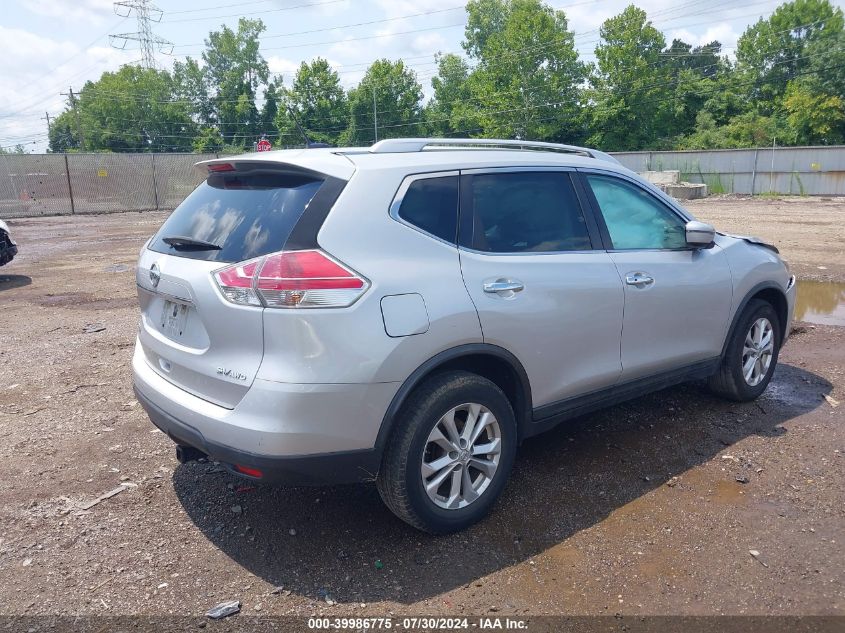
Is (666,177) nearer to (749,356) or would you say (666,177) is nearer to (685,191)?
(685,191)

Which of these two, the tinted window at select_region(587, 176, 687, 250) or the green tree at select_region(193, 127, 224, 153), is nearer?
the tinted window at select_region(587, 176, 687, 250)

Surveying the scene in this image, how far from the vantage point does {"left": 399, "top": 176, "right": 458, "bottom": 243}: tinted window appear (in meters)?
3.20

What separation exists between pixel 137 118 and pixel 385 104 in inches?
1287

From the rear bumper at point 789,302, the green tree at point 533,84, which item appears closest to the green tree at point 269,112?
the green tree at point 533,84

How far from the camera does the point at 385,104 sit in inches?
2832

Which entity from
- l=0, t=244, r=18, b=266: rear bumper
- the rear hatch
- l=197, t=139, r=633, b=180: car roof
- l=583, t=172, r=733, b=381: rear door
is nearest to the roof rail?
l=197, t=139, r=633, b=180: car roof

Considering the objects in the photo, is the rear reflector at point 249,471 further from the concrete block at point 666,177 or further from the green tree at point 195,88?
the green tree at point 195,88

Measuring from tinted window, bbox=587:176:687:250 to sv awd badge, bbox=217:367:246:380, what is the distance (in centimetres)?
233

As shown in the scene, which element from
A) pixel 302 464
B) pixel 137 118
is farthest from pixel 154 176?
pixel 137 118

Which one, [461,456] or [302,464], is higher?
[302,464]

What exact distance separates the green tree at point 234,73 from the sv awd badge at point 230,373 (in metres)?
82.4

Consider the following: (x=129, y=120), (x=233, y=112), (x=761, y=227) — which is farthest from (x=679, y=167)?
(x=129, y=120)

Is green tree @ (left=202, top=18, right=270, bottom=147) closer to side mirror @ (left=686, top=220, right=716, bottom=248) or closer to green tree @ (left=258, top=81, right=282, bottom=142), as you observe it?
green tree @ (left=258, top=81, right=282, bottom=142)

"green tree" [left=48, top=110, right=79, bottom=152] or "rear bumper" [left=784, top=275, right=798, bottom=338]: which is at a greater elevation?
"green tree" [left=48, top=110, right=79, bottom=152]
